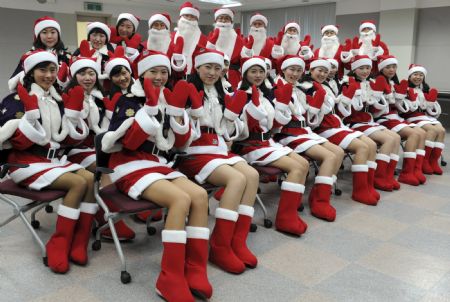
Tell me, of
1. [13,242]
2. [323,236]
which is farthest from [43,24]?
[323,236]

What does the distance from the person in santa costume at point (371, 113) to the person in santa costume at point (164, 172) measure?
89.2 inches

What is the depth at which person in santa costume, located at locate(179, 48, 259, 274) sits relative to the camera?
8.31 feet

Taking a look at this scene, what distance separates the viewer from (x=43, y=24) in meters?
3.83

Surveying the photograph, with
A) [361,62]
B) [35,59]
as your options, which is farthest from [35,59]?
Result: [361,62]

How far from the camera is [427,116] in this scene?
5207 millimetres

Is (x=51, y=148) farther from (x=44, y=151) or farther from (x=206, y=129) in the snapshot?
(x=206, y=129)

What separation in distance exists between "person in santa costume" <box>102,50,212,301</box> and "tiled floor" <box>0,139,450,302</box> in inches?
7.5

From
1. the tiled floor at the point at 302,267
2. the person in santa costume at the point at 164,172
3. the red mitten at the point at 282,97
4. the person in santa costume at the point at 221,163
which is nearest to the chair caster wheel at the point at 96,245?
the tiled floor at the point at 302,267

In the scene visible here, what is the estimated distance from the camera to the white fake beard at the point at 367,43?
5542 millimetres

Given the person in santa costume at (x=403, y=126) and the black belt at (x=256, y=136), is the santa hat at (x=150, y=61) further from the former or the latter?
the person in santa costume at (x=403, y=126)

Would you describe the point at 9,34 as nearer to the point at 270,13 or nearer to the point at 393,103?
the point at 270,13

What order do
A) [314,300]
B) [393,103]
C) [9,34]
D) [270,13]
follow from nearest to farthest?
[314,300] → [393,103] → [9,34] → [270,13]

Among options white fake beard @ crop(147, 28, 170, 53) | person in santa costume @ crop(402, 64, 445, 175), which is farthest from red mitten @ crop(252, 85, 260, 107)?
person in santa costume @ crop(402, 64, 445, 175)

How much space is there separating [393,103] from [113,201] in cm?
377
